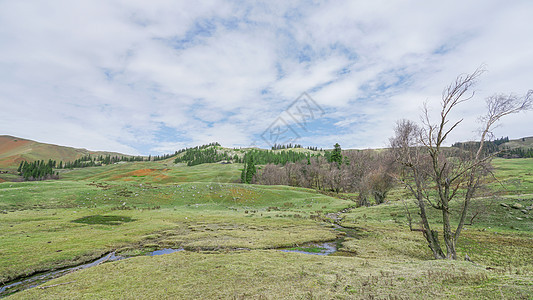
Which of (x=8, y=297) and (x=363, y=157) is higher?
(x=363, y=157)

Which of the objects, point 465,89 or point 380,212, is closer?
point 465,89

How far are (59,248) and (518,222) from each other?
149ft

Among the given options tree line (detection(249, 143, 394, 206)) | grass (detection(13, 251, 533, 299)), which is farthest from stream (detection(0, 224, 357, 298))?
tree line (detection(249, 143, 394, 206))

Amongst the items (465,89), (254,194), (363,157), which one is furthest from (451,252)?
(363,157)

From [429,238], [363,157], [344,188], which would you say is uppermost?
[363,157]

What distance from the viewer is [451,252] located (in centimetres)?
1377

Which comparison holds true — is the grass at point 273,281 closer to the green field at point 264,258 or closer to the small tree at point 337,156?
the green field at point 264,258

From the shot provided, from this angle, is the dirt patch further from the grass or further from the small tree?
the small tree

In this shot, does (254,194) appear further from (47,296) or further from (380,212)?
(47,296)

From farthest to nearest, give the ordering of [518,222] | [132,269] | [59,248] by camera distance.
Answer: [518,222] → [59,248] → [132,269]

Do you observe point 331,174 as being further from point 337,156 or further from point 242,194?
point 242,194

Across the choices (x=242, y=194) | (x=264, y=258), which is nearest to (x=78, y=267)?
(x=264, y=258)

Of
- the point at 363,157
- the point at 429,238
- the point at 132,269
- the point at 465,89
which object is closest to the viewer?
the point at 132,269

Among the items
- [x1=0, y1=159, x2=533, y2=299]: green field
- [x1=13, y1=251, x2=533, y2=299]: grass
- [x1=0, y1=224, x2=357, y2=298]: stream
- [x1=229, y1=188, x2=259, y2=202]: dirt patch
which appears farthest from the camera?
[x1=229, y1=188, x2=259, y2=202]: dirt patch
